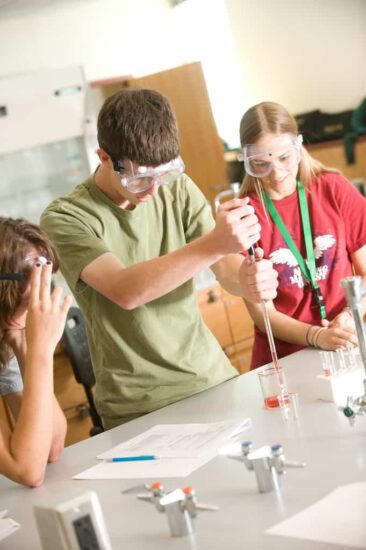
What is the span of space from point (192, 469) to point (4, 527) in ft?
1.21

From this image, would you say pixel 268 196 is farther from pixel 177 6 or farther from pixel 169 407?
pixel 177 6

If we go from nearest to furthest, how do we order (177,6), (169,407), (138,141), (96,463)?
1. (96,463)
2. (138,141)
3. (169,407)
4. (177,6)

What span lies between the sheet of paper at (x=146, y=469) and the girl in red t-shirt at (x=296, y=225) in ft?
2.52

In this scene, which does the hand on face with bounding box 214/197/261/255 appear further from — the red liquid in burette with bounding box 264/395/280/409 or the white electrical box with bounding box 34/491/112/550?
the white electrical box with bounding box 34/491/112/550

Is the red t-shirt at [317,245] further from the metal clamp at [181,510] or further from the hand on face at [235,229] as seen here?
the metal clamp at [181,510]

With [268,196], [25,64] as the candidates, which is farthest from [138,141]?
[25,64]

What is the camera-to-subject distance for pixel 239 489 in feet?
4.78

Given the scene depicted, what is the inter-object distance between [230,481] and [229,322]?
3181mm

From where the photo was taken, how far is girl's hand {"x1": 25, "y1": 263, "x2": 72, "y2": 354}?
178 centimetres

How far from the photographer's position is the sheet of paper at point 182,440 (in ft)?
5.65

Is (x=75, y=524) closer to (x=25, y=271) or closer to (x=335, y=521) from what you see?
(x=335, y=521)

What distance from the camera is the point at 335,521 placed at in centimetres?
122

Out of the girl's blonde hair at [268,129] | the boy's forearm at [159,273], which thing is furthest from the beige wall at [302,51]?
the boy's forearm at [159,273]

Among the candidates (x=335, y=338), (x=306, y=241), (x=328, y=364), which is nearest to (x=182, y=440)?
(x=328, y=364)
